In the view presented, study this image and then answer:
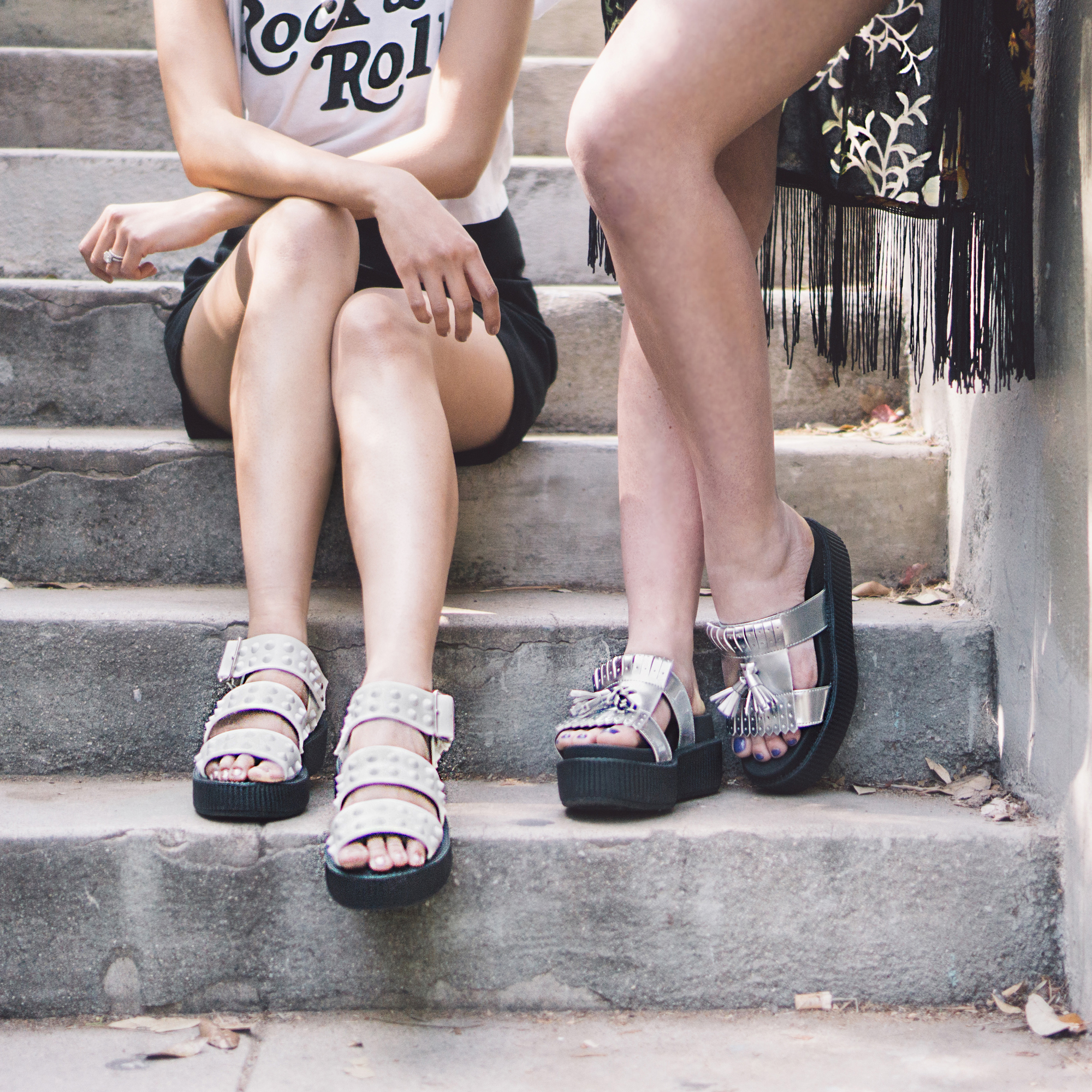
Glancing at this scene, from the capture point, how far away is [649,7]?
1.02m

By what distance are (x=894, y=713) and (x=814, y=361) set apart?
746 millimetres

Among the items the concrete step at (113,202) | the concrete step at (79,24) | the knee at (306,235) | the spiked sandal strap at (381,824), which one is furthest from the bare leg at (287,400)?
the concrete step at (79,24)

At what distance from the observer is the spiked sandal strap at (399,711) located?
1079 millimetres

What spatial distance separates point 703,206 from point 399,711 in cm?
57

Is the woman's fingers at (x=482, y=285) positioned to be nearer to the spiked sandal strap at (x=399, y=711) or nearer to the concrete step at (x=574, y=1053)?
the spiked sandal strap at (x=399, y=711)

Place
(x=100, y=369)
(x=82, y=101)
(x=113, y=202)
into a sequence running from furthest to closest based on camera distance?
1. (x=82, y=101)
2. (x=113, y=202)
3. (x=100, y=369)

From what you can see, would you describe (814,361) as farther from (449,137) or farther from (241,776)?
(241,776)

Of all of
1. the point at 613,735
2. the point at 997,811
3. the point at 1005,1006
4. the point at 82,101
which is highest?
the point at 82,101

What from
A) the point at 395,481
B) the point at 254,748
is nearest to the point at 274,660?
the point at 254,748

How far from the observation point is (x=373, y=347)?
48.3 inches

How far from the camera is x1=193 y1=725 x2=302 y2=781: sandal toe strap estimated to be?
3.54ft

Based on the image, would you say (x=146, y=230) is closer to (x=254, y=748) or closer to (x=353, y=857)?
(x=254, y=748)

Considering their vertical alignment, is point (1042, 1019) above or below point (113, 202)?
below

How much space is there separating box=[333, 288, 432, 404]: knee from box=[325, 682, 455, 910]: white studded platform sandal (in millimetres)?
348
